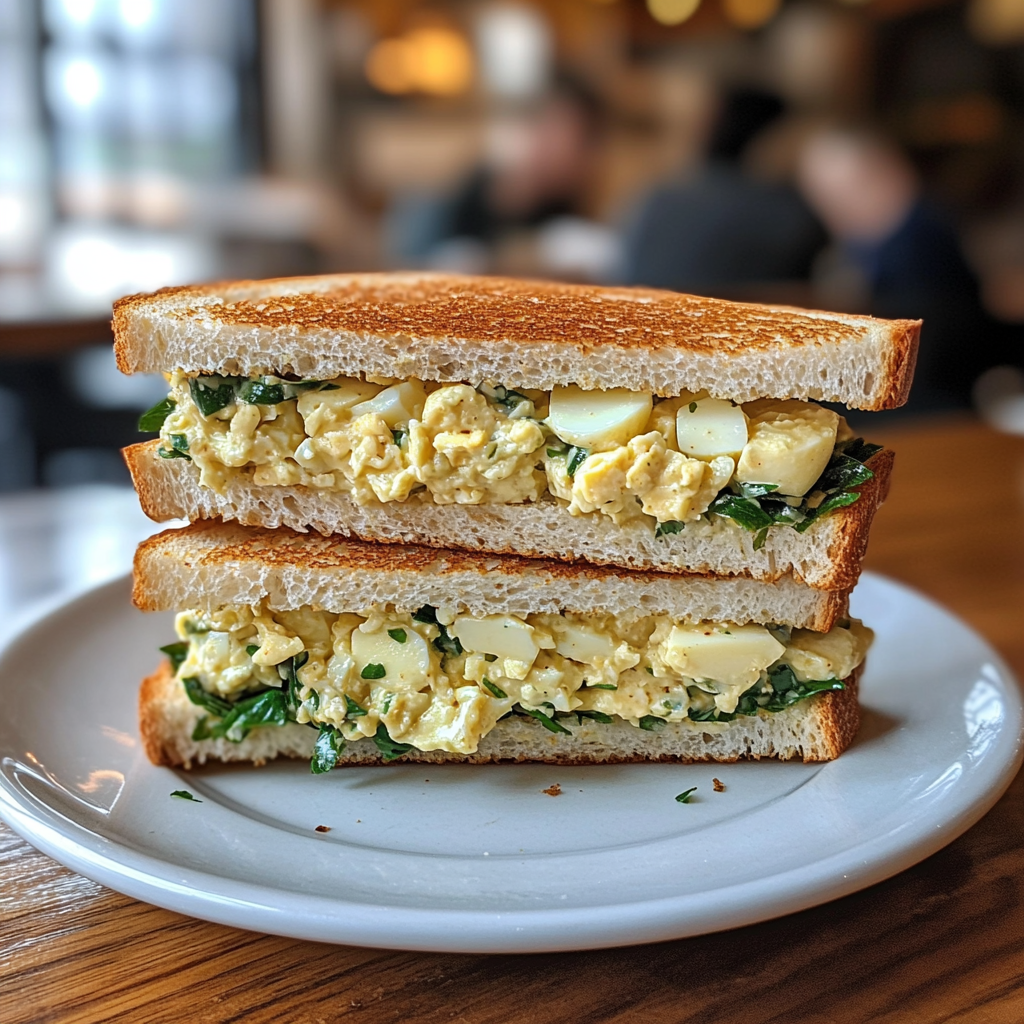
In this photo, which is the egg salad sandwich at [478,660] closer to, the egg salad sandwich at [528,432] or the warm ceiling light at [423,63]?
the egg salad sandwich at [528,432]

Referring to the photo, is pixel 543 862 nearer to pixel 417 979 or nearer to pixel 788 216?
pixel 417 979

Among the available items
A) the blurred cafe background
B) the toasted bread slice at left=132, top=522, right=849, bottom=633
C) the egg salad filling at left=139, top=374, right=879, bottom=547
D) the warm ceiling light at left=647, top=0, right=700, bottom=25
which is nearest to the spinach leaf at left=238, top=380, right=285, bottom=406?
the egg salad filling at left=139, top=374, right=879, bottom=547

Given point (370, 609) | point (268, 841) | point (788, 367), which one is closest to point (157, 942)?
point (268, 841)

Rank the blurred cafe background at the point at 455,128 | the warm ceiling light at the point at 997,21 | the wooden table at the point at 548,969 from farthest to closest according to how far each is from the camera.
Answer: the blurred cafe background at the point at 455,128, the warm ceiling light at the point at 997,21, the wooden table at the point at 548,969

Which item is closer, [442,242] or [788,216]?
[788,216]

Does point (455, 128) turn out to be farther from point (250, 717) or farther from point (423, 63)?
point (250, 717)

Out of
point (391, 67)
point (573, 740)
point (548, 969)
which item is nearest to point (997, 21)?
point (391, 67)

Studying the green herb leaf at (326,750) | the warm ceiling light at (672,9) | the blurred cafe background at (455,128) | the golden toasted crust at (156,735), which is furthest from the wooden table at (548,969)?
the warm ceiling light at (672,9)

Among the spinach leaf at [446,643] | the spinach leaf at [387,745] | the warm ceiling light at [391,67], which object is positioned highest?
the warm ceiling light at [391,67]
